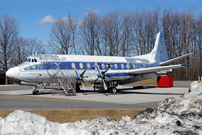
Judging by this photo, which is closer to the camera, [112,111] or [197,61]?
[112,111]

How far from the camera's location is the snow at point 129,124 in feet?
15.4

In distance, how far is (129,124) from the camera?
556 cm

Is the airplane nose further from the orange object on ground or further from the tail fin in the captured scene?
the orange object on ground

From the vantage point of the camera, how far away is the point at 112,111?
1148 centimetres

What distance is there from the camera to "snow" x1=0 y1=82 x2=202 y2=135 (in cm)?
470

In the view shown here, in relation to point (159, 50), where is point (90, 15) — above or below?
above

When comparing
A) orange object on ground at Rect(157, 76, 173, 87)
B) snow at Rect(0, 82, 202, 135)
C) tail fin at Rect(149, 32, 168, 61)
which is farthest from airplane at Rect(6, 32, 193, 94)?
snow at Rect(0, 82, 202, 135)

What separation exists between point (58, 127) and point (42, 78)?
20.6m

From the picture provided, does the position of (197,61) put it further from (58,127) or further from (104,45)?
(58,127)

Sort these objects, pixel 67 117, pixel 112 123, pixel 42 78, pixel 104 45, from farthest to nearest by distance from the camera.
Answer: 1. pixel 104 45
2. pixel 42 78
3. pixel 67 117
4. pixel 112 123

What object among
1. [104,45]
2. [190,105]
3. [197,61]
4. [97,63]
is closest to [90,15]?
[104,45]

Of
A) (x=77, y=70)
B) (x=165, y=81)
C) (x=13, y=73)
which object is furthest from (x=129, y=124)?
(x=165, y=81)

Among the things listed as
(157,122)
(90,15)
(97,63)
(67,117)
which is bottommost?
(67,117)

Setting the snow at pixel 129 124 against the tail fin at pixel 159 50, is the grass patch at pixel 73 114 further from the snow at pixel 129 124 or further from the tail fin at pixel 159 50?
the tail fin at pixel 159 50
